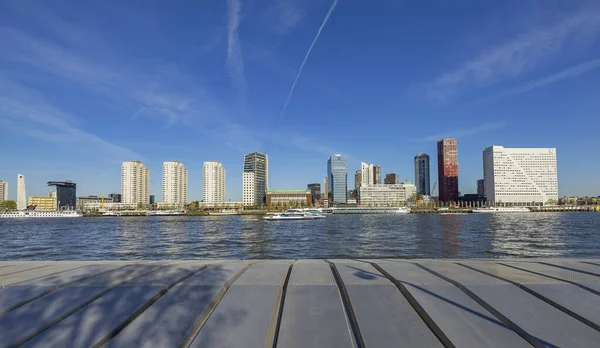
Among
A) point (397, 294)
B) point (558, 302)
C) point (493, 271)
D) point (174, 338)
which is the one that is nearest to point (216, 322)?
point (174, 338)

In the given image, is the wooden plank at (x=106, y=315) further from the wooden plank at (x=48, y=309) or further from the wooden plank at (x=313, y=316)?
the wooden plank at (x=313, y=316)

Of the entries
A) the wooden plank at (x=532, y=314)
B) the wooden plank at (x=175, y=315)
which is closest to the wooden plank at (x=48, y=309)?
the wooden plank at (x=175, y=315)

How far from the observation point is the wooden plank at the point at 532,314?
5.11 meters

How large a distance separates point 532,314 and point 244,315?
186 inches

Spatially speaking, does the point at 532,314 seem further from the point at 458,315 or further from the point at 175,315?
the point at 175,315

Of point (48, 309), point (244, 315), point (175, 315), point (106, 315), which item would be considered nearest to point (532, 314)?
point (244, 315)

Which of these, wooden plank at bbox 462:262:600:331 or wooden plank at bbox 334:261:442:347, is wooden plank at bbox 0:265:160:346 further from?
wooden plank at bbox 462:262:600:331

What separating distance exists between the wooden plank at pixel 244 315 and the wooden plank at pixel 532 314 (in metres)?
3.88

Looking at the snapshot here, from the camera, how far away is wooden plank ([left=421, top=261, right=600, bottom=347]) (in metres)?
5.11

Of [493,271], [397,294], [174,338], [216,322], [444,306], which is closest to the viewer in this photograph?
[174,338]

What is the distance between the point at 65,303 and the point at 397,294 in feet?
19.8

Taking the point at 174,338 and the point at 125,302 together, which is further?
the point at 125,302

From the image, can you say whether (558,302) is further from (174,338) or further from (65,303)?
(65,303)

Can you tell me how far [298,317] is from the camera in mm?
5801
